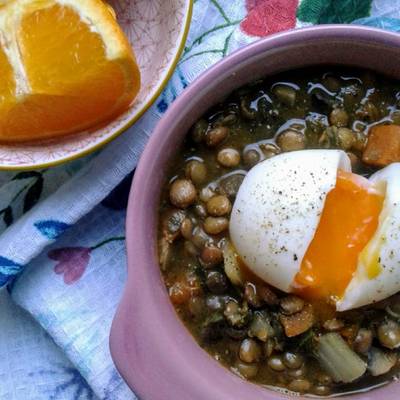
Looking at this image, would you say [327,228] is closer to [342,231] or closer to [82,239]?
[342,231]

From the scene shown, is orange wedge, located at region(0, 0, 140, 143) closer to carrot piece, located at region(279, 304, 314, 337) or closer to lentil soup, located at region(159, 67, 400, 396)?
lentil soup, located at region(159, 67, 400, 396)

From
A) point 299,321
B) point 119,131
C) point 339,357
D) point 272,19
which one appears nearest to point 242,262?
point 299,321

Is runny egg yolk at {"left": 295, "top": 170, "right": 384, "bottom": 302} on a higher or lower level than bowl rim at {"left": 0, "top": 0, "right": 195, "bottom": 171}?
lower

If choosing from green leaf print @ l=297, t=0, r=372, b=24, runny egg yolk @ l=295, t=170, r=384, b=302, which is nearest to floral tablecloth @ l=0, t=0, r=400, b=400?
green leaf print @ l=297, t=0, r=372, b=24

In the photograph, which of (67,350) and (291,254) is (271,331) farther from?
(67,350)

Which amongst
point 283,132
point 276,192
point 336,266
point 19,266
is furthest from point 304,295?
point 19,266

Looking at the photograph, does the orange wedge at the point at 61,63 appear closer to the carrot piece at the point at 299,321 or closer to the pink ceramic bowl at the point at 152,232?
the pink ceramic bowl at the point at 152,232
